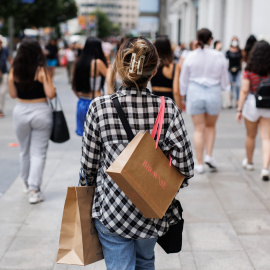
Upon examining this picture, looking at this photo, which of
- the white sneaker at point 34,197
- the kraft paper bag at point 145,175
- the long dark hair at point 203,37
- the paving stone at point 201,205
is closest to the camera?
the kraft paper bag at point 145,175

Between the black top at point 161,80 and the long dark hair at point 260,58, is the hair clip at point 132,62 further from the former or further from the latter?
the black top at point 161,80

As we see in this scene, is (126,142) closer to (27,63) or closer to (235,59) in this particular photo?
(27,63)

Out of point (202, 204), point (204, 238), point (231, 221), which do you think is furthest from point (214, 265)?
point (202, 204)

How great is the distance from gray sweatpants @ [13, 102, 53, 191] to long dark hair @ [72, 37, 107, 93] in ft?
1.96

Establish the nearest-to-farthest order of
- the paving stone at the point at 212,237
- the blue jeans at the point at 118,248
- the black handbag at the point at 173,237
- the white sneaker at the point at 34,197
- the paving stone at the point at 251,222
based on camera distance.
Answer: the blue jeans at the point at 118,248
the black handbag at the point at 173,237
the paving stone at the point at 212,237
the paving stone at the point at 251,222
the white sneaker at the point at 34,197

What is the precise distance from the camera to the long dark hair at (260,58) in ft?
19.6

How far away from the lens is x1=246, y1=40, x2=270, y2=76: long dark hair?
19.6ft

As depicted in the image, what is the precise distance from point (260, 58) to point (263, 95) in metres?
0.42

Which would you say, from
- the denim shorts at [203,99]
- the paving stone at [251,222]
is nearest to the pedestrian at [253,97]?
the denim shorts at [203,99]

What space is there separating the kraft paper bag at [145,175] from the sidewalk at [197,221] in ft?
5.51

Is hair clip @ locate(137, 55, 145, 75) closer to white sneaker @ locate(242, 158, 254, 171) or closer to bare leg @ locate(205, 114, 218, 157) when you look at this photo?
bare leg @ locate(205, 114, 218, 157)

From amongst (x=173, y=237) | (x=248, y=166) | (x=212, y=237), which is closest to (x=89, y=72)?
(x=212, y=237)

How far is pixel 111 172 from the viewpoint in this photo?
2230 millimetres

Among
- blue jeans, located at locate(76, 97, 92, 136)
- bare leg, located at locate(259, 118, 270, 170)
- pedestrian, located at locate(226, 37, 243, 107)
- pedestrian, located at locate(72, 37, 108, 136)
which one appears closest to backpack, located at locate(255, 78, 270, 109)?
bare leg, located at locate(259, 118, 270, 170)
